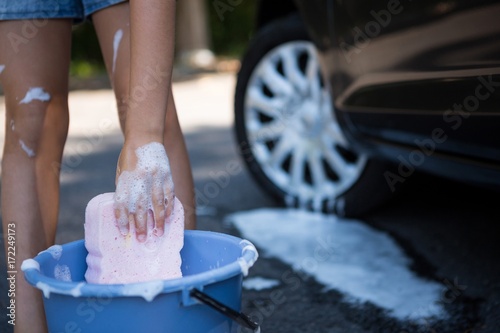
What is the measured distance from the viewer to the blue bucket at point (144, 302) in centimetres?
128

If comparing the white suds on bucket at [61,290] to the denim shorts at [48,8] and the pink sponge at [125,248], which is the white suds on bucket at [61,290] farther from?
the denim shorts at [48,8]

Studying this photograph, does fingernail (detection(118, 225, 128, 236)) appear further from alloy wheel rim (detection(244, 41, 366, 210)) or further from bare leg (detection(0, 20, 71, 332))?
alloy wheel rim (detection(244, 41, 366, 210))

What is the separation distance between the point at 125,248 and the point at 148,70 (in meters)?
0.36

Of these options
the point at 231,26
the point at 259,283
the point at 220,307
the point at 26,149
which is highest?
the point at 231,26

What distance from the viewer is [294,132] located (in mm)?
3277

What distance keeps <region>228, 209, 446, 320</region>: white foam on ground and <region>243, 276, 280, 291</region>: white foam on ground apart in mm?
152

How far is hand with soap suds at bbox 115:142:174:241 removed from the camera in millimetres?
1436

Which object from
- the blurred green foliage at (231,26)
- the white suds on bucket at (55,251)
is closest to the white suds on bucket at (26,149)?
the white suds on bucket at (55,251)

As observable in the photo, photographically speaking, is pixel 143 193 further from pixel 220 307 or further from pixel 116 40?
pixel 116 40

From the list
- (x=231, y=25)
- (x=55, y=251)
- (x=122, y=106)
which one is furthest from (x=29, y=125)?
(x=231, y=25)

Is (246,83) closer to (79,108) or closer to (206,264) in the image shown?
(206,264)

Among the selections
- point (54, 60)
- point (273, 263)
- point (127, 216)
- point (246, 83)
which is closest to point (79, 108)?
point (246, 83)

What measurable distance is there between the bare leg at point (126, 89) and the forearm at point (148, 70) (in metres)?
0.27

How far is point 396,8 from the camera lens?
2260 mm
